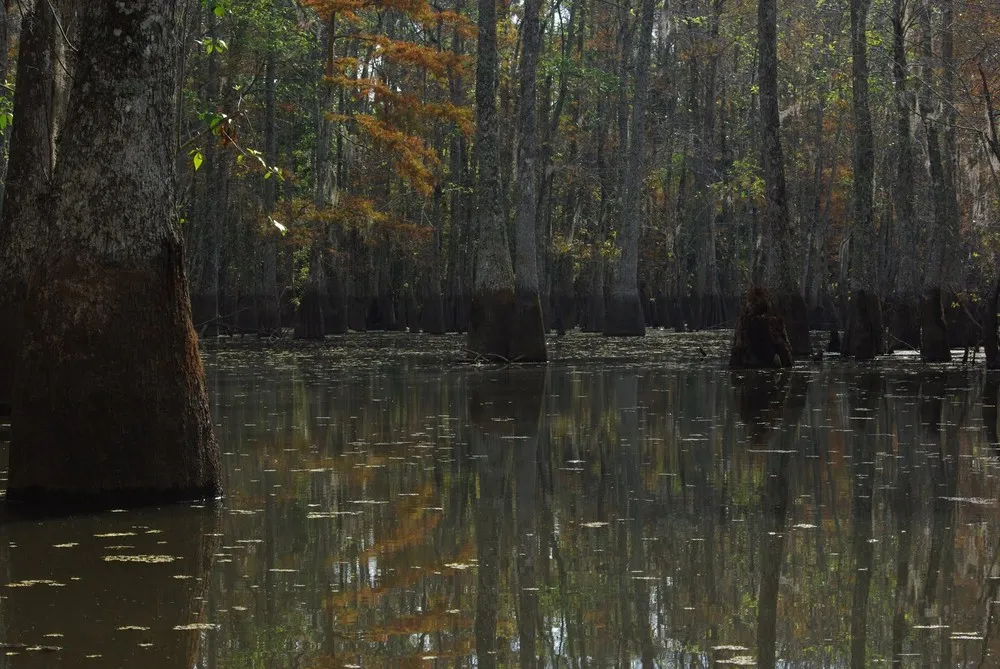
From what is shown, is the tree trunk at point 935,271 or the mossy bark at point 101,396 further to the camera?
the tree trunk at point 935,271

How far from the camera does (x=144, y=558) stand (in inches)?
220

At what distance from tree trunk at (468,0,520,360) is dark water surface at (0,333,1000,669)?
8.28 m

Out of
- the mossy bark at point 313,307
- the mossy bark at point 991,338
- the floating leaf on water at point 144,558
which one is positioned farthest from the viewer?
the mossy bark at point 313,307

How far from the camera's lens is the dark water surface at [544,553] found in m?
4.28

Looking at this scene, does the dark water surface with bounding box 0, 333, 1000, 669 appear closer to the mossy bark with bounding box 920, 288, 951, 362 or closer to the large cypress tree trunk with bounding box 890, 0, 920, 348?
the mossy bark with bounding box 920, 288, 951, 362

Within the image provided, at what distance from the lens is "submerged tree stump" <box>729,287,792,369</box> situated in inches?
717

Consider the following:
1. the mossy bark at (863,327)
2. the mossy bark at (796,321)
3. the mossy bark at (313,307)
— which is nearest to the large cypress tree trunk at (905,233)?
the mossy bark at (863,327)

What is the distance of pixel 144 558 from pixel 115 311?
5.25ft

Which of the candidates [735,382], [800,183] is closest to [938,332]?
[735,382]

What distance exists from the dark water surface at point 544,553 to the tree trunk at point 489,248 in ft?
27.2

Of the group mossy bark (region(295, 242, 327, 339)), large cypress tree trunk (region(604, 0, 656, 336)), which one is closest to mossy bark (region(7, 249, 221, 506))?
mossy bark (region(295, 242, 327, 339))

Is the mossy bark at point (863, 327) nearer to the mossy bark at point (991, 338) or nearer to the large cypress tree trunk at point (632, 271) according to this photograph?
the mossy bark at point (991, 338)

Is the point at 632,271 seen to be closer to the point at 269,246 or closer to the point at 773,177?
the point at 269,246

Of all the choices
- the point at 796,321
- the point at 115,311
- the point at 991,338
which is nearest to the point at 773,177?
the point at 796,321
